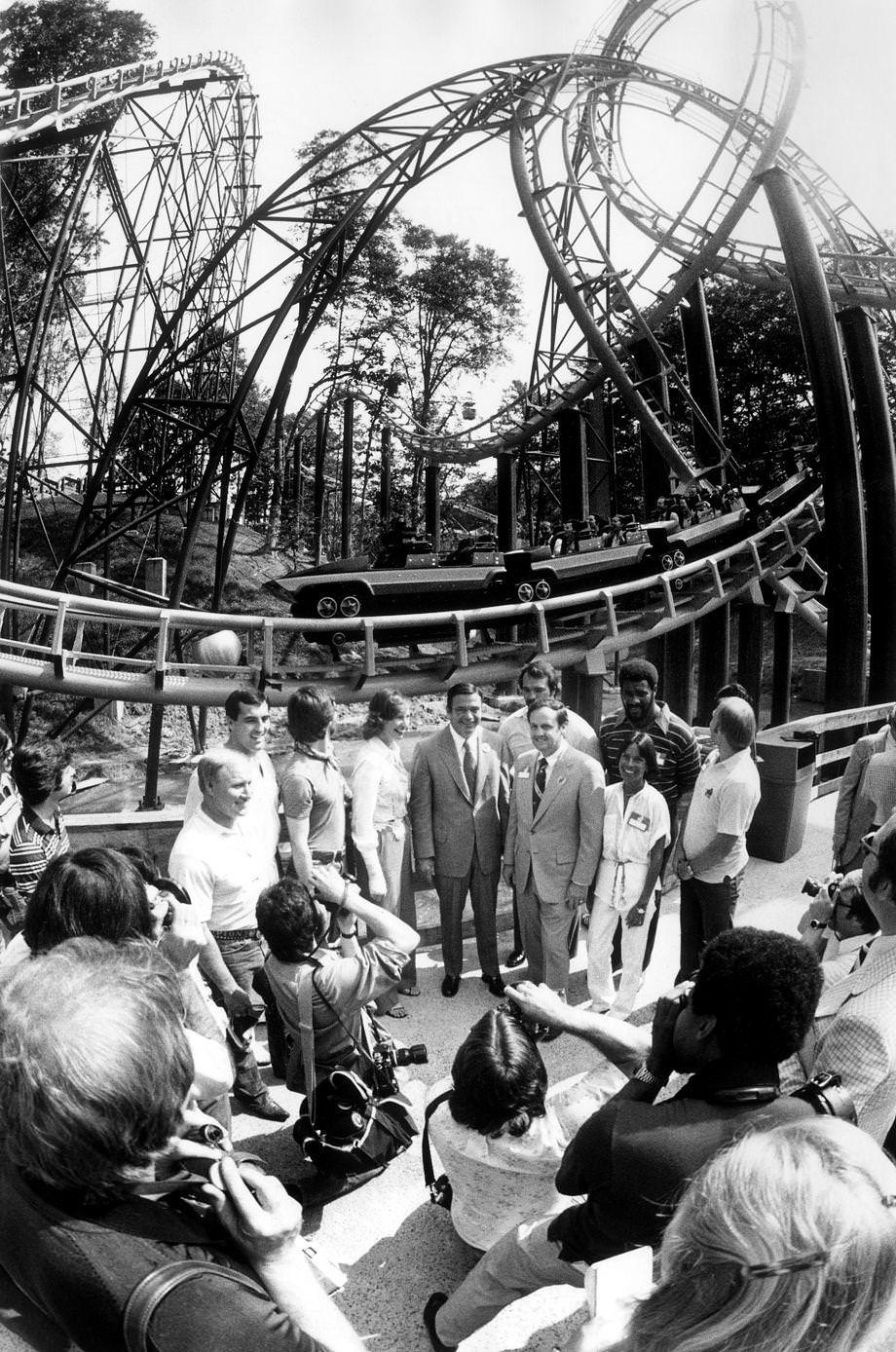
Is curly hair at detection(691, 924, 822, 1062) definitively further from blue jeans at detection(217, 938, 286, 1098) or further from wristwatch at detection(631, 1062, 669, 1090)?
blue jeans at detection(217, 938, 286, 1098)

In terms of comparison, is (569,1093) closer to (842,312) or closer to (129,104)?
(842,312)

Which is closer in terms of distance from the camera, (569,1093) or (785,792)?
(569,1093)

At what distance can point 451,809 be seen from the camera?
15.8 feet

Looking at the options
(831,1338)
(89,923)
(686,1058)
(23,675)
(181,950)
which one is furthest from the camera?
(23,675)

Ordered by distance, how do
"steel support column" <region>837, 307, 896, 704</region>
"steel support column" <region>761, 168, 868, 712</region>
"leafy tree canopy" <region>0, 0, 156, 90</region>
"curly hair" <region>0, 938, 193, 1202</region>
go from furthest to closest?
"leafy tree canopy" <region>0, 0, 156, 90</region>, "steel support column" <region>837, 307, 896, 704</region>, "steel support column" <region>761, 168, 868, 712</region>, "curly hair" <region>0, 938, 193, 1202</region>

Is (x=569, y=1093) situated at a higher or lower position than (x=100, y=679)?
lower

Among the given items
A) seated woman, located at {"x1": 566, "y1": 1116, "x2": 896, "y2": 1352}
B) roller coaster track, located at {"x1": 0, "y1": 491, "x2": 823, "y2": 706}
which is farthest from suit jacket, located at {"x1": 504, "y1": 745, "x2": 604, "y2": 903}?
roller coaster track, located at {"x1": 0, "y1": 491, "x2": 823, "y2": 706}

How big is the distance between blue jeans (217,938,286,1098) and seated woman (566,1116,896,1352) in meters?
2.17

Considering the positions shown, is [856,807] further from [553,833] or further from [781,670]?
[781,670]

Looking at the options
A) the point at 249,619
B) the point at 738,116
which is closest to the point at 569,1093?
the point at 249,619

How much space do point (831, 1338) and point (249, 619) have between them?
23.3 ft

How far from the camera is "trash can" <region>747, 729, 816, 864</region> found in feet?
21.9

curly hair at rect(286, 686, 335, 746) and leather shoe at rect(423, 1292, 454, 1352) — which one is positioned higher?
curly hair at rect(286, 686, 335, 746)

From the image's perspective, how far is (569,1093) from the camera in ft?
9.39
